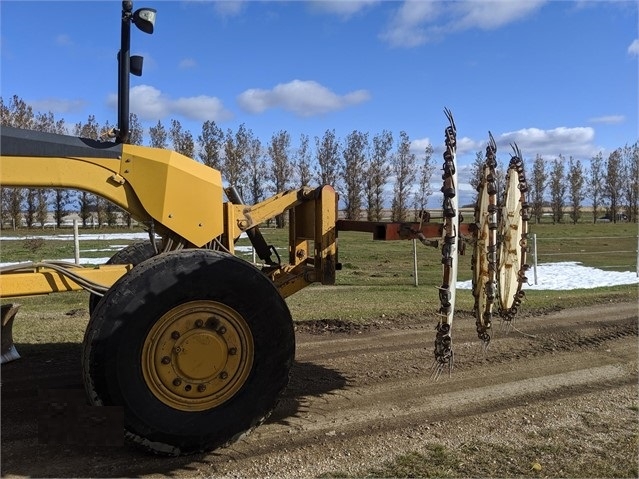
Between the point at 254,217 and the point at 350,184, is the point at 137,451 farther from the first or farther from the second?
the point at 350,184

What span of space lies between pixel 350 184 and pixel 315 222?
46.1 metres

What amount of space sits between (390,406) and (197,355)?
1.97m

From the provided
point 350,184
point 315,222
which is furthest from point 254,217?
point 350,184

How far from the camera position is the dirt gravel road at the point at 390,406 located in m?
3.78

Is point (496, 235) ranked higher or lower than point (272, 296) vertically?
higher

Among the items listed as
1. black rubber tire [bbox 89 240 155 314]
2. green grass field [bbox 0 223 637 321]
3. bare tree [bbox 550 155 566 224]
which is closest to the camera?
black rubber tire [bbox 89 240 155 314]

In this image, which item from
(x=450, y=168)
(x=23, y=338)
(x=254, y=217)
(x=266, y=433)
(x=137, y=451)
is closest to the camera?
(x=137, y=451)

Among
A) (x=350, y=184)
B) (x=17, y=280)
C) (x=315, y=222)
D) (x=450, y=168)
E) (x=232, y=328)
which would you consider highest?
(x=350, y=184)

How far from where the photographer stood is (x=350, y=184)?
50.8 metres

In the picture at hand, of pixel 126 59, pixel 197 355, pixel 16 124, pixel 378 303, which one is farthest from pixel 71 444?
pixel 16 124

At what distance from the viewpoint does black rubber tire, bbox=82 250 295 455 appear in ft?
11.3

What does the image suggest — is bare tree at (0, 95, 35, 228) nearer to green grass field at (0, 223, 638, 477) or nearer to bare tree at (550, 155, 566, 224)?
green grass field at (0, 223, 638, 477)

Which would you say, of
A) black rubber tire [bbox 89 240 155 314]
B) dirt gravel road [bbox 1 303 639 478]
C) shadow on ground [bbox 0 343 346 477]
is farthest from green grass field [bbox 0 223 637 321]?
black rubber tire [bbox 89 240 155 314]

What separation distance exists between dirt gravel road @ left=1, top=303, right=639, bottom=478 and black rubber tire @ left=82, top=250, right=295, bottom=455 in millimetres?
240
